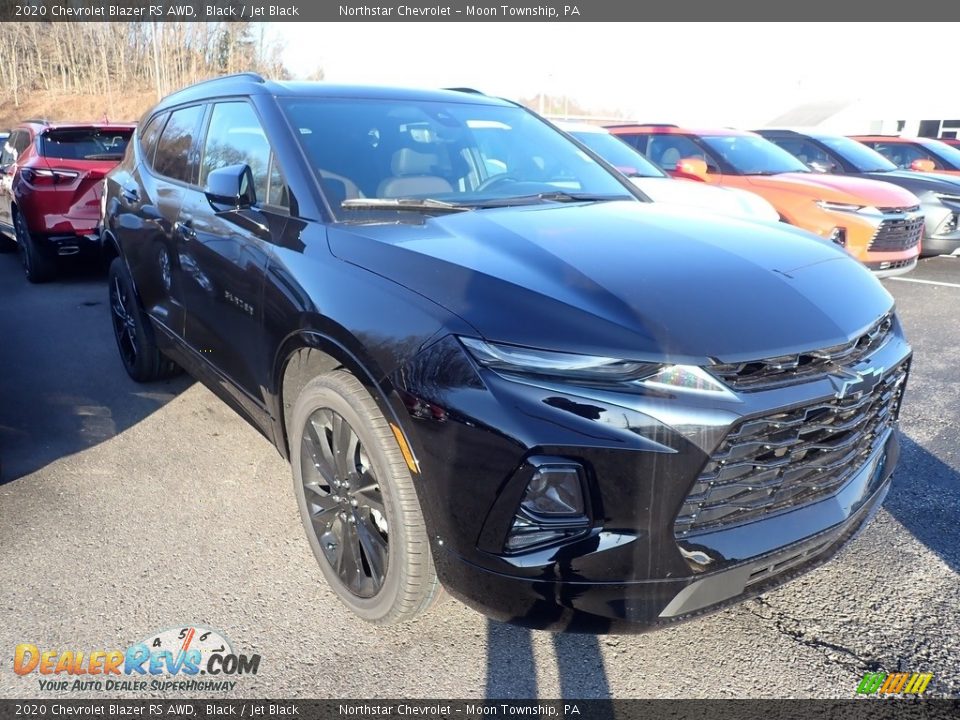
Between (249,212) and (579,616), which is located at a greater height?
(249,212)

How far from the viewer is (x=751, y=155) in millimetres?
8430

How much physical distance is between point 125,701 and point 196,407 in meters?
2.43

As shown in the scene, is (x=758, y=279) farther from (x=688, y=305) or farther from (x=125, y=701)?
(x=125, y=701)

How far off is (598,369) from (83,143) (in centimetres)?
753

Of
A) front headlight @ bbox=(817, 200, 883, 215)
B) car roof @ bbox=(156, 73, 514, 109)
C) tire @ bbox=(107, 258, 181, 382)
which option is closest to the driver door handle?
car roof @ bbox=(156, 73, 514, 109)

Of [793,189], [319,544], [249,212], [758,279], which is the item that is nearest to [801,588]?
[758,279]

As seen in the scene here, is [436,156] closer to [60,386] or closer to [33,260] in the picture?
[60,386]

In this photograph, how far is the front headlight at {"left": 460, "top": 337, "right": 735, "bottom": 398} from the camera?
180 cm

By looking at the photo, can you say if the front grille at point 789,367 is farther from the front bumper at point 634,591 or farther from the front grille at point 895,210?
the front grille at point 895,210

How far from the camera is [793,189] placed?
735 centimetres

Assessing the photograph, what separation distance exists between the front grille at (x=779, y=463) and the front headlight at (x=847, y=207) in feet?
18.0

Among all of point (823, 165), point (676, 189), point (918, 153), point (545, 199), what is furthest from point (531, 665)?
point (918, 153)

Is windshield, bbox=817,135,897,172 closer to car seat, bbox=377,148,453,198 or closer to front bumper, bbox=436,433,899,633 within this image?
car seat, bbox=377,148,453,198

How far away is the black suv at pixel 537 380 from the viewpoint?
1.80 m
